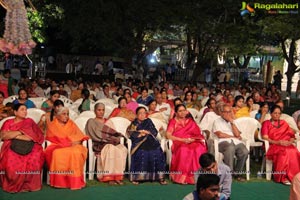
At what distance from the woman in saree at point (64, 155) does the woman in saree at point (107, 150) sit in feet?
1.08

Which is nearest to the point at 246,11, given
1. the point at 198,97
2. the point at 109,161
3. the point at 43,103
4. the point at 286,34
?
the point at 286,34

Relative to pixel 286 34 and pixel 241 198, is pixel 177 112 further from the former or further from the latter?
pixel 286 34

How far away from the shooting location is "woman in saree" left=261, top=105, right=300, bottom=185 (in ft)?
23.4

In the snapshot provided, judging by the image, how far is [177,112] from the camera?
7.29 metres

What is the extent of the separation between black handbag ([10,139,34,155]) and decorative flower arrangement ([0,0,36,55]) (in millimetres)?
5716

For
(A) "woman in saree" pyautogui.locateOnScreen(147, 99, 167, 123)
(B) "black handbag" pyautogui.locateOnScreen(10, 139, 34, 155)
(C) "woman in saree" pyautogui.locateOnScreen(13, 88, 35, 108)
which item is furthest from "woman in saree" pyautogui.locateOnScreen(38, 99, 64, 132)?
(A) "woman in saree" pyautogui.locateOnScreen(147, 99, 167, 123)

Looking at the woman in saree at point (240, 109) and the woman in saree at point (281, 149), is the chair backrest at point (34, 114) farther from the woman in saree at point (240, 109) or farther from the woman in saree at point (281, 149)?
the woman in saree at point (240, 109)

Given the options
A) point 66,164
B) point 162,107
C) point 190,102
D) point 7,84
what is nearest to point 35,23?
point 7,84

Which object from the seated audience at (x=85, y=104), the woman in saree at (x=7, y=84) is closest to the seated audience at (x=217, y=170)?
the seated audience at (x=85, y=104)

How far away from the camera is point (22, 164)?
6133 mm

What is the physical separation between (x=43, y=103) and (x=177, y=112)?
278 cm

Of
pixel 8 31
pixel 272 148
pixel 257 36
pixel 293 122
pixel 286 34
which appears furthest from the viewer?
pixel 257 36

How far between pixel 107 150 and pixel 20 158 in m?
1.26

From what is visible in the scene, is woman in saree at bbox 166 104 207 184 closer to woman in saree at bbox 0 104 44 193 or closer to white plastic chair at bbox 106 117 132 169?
white plastic chair at bbox 106 117 132 169
